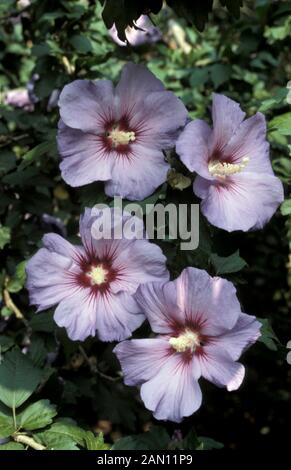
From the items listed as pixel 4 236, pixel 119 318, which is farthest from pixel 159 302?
pixel 4 236

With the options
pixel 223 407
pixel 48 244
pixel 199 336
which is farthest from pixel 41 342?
pixel 223 407

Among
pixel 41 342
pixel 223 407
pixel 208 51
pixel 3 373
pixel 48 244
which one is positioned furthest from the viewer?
pixel 223 407

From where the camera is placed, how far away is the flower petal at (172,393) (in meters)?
1.35

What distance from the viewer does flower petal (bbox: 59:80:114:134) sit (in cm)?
142

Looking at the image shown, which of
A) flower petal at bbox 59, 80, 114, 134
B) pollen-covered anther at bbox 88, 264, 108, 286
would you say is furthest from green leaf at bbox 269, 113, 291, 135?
pollen-covered anther at bbox 88, 264, 108, 286

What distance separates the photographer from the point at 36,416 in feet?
4.94

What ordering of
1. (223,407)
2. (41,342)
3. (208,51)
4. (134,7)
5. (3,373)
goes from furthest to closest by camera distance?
(223,407) < (208,51) < (41,342) < (3,373) < (134,7)

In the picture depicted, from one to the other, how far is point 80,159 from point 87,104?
0.35 feet

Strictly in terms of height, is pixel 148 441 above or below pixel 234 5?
below

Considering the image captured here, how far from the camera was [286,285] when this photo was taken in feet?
10.9

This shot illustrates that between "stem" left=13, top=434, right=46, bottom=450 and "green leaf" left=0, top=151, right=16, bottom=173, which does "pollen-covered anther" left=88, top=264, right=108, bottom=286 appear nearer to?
"stem" left=13, top=434, right=46, bottom=450

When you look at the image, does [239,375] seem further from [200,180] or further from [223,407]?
[223,407]

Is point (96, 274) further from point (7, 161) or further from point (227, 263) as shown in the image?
point (7, 161)

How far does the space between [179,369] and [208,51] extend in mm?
1716
